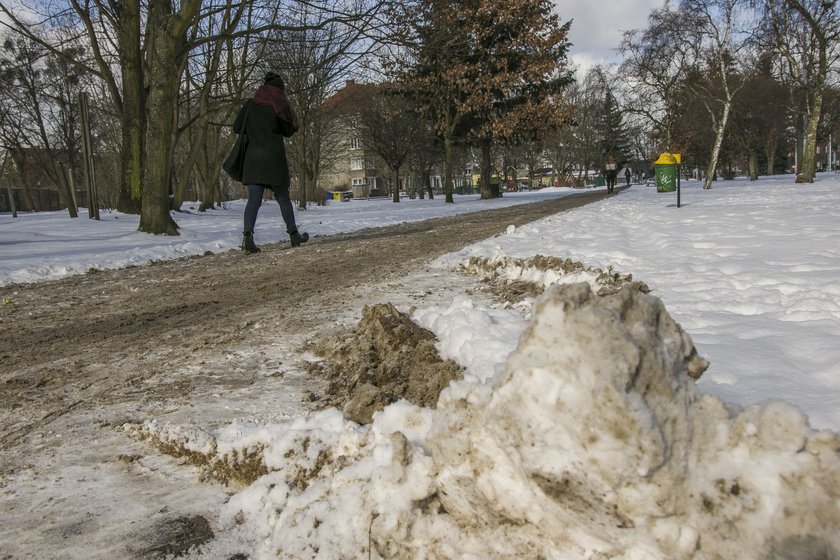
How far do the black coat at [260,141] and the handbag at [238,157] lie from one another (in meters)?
0.04

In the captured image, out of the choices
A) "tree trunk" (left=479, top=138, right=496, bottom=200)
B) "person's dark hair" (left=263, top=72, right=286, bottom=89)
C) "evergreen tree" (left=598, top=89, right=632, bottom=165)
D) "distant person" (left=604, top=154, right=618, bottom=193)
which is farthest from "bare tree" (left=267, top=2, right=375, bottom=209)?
"evergreen tree" (left=598, top=89, right=632, bottom=165)

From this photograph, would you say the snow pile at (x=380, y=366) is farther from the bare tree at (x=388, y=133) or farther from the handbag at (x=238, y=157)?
the bare tree at (x=388, y=133)

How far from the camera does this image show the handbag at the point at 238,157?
7.74m

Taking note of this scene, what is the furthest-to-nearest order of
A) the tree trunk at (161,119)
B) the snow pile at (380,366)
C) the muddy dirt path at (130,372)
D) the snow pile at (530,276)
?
the tree trunk at (161,119) → the snow pile at (530,276) → the snow pile at (380,366) → the muddy dirt path at (130,372)

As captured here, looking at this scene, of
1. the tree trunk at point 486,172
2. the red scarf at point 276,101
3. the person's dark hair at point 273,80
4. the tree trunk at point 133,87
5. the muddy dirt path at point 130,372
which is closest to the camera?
the muddy dirt path at point 130,372

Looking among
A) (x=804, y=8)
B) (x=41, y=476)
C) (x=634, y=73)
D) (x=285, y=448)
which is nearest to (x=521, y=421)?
(x=285, y=448)

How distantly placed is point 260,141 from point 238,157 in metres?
0.41

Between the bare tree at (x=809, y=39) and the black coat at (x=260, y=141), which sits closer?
the black coat at (x=260, y=141)

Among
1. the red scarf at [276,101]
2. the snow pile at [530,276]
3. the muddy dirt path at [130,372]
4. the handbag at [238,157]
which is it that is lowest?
the muddy dirt path at [130,372]

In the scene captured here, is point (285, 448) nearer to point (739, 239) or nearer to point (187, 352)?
point (187, 352)

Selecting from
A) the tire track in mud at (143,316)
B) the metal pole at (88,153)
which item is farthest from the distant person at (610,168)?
the tire track in mud at (143,316)

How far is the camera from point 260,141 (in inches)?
303

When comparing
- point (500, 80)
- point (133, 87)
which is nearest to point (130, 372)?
point (133, 87)

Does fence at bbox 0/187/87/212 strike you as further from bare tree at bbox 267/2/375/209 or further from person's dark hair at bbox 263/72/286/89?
person's dark hair at bbox 263/72/286/89
